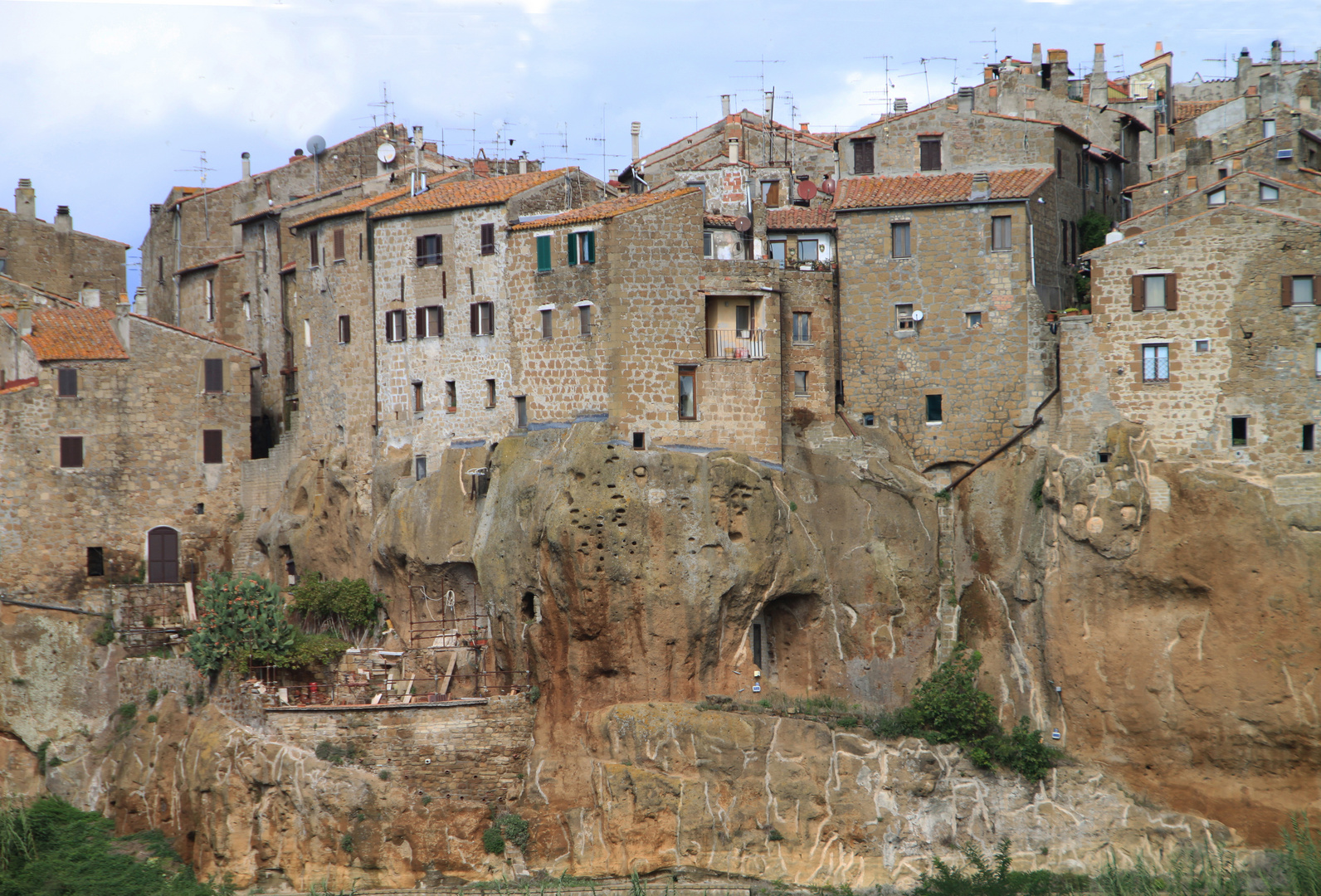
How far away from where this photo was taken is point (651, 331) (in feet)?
217

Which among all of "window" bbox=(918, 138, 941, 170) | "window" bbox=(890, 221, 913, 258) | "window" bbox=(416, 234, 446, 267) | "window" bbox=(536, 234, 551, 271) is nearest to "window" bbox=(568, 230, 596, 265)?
"window" bbox=(536, 234, 551, 271)

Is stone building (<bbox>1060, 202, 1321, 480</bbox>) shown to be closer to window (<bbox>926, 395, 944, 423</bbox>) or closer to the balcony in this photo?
window (<bbox>926, 395, 944, 423</bbox>)

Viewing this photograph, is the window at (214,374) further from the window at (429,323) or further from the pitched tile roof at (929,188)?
the pitched tile roof at (929,188)

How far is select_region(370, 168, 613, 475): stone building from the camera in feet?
228

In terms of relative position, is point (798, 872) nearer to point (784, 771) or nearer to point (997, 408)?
point (784, 771)

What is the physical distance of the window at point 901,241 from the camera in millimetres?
68644

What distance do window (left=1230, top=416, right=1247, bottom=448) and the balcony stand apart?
52.8 feet

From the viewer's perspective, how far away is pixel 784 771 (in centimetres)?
6372

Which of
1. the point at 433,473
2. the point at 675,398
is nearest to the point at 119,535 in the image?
the point at 433,473

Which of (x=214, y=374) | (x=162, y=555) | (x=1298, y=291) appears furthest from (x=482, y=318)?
(x=1298, y=291)

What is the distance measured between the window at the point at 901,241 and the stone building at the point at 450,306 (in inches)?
470

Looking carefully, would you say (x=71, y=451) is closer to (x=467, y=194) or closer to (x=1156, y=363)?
(x=467, y=194)

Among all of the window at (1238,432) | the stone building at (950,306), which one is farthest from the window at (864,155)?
the window at (1238,432)

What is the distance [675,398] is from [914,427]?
8.97 meters
